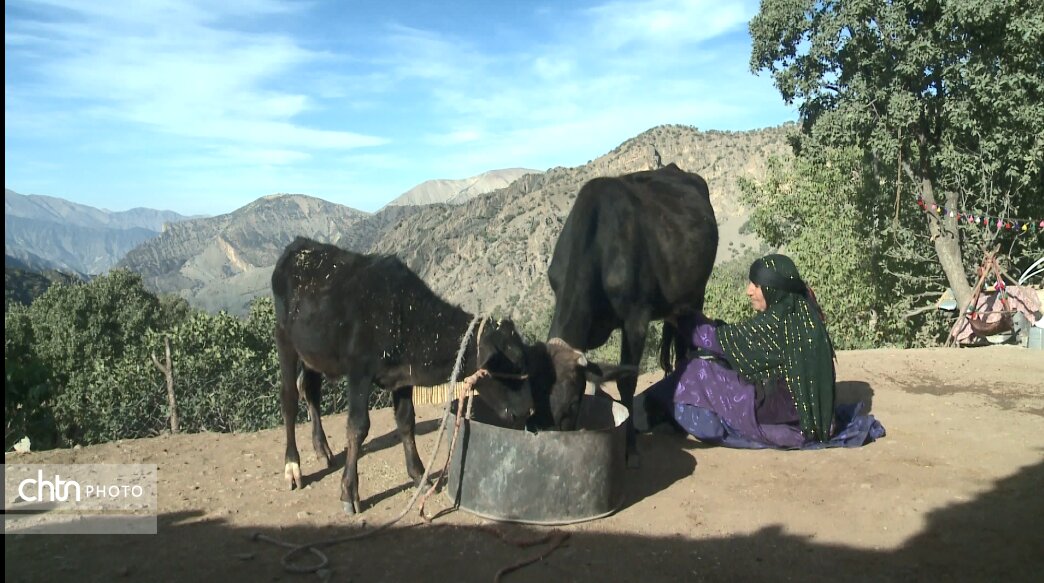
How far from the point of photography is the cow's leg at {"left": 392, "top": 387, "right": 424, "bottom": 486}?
17.9 ft

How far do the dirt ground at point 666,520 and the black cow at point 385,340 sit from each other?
771 millimetres

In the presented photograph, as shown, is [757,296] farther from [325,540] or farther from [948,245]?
[948,245]

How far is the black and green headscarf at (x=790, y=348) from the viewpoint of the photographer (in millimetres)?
6074

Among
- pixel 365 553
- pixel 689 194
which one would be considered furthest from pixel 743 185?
pixel 365 553

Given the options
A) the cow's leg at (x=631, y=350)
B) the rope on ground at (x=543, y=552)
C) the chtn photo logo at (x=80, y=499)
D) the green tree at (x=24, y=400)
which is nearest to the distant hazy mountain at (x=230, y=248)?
the green tree at (x=24, y=400)

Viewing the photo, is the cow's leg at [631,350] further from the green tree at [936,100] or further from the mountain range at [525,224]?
the mountain range at [525,224]

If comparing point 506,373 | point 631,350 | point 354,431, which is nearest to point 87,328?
point 354,431

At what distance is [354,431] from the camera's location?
16.8ft

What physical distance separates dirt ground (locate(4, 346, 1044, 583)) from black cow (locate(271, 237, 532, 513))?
0.77 meters

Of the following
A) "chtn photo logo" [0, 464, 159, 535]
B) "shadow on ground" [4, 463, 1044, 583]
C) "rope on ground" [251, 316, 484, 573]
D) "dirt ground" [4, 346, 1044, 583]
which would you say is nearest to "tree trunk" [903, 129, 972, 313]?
"dirt ground" [4, 346, 1044, 583]

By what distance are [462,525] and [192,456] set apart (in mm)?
3292

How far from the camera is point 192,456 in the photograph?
6.63 m

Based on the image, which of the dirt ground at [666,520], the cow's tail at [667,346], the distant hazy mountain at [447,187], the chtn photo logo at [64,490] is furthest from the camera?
the distant hazy mountain at [447,187]

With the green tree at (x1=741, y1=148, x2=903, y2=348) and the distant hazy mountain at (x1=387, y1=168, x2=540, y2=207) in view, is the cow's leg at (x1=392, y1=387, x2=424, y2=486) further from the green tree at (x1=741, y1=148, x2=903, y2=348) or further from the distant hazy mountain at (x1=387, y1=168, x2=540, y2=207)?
the distant hazy mountain at (x1=387, y1=168, x2=540, y2=207)
